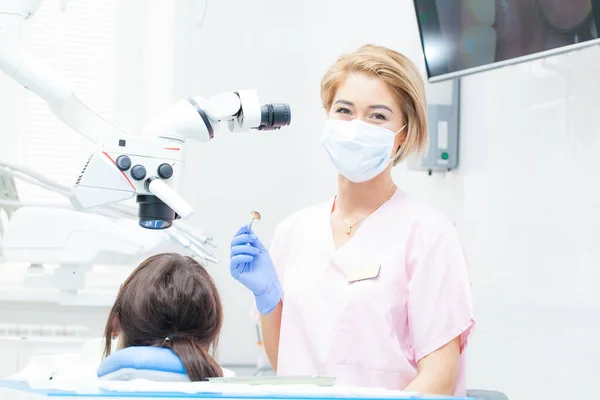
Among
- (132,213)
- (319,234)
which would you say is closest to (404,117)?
(319,234)

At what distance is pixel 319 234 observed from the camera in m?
1.86

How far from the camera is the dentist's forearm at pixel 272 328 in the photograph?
73.0 inches

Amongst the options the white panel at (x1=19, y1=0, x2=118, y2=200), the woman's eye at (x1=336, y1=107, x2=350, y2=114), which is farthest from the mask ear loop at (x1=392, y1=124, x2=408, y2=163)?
the white panel at (x1=19, y1=0, x2=118, y2=200)

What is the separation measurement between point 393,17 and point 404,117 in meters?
1.63

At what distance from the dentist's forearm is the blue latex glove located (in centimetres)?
3

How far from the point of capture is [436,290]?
166cm

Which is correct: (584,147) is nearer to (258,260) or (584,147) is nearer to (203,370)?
(258,260)

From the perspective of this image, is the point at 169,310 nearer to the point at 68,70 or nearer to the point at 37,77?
the point at 37,77

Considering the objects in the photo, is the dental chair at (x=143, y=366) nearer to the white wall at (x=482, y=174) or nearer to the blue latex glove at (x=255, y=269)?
the blue latex glove at (x=255, y=269)

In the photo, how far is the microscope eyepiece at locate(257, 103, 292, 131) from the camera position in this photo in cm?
148

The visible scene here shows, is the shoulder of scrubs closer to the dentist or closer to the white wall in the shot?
the dentist

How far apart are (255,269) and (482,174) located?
1.21 metres

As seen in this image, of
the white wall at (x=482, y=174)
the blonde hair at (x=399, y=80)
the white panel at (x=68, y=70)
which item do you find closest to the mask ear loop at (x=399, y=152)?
the blonde hair at (x=399, y=80)

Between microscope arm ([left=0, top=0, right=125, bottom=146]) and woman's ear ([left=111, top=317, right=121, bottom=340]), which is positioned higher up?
microscope arm ([left=0, top=0, right=125, bottom=146])
